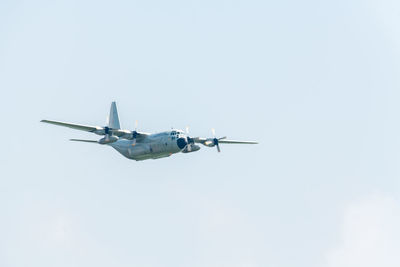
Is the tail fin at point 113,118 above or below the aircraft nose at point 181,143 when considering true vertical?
above

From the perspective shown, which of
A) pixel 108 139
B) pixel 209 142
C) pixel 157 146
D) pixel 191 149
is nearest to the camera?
pixel 108 139

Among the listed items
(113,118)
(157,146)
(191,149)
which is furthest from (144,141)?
(113,118)

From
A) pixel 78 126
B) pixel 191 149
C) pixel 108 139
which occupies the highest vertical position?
pixel 78 126

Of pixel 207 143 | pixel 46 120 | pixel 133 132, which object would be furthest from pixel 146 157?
pixel 46 120

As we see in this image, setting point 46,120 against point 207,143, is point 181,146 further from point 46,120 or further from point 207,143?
point 46,120

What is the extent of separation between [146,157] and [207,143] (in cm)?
789

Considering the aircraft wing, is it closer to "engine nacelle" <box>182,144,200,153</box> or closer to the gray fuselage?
the gray fuselage

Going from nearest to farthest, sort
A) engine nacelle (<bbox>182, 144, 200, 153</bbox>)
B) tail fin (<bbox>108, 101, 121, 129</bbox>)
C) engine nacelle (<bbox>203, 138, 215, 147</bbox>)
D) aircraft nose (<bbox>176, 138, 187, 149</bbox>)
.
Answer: aircraft nose (<bbox>176, 138, 187, 149</bbox>) → engine nacelle (<bbox>182, 144, 200, 153</bbox>) → engine nacelle (<bbox>203, 138, 215, 147</bbox>) → tail fin (<bbox>108, 101, 121, 129</bbox>)

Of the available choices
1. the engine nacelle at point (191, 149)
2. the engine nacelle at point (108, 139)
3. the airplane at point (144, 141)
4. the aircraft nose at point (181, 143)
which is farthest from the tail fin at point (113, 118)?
the aircraft nose at point (181, 143)

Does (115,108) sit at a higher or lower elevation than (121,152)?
higher

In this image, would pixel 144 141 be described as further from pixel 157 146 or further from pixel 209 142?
pixel 209 142

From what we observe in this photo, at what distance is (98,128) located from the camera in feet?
238

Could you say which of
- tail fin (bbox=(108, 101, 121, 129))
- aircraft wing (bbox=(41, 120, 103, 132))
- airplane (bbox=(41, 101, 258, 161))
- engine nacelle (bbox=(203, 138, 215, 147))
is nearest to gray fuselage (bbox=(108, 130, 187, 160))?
airplane (bbox=(41, 101, 258, 161))

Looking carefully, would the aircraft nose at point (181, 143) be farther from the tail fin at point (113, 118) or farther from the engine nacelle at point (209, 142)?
the tail fin at point (113, 118)
